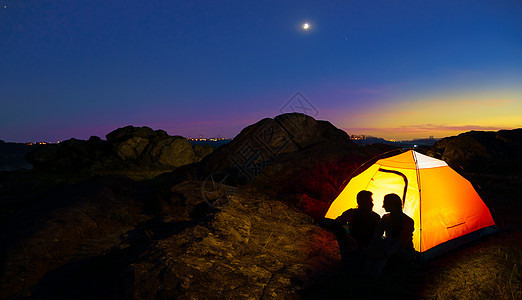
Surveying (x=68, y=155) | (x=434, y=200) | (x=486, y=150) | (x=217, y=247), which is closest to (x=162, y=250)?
(x=217, y=247)

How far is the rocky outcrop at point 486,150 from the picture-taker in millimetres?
Result: 18297

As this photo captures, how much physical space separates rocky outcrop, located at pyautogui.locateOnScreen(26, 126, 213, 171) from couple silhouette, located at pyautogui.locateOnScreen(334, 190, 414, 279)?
32808 mm

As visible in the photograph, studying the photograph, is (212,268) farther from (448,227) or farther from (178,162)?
(178,162)

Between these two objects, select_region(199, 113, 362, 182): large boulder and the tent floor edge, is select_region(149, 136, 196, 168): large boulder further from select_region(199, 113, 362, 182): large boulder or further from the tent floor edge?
the tent floor edge

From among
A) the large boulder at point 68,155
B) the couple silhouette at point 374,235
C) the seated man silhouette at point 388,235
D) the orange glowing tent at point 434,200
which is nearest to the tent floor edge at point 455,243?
the orange glowing tent at point 434,200

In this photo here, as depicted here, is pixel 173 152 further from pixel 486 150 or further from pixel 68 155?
pixel 486 150

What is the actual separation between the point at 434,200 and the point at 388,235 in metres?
2.31

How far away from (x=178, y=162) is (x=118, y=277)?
34621mm

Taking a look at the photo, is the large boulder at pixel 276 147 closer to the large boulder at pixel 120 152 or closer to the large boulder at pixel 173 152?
the large boulder at pixel 120 152

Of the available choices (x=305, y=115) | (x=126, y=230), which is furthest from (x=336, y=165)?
(x=126, y=230)

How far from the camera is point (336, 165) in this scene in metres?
13.1

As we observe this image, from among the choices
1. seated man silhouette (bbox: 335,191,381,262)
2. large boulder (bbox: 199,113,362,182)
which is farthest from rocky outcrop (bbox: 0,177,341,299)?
large boulder (bbox: 199,113,362,182)

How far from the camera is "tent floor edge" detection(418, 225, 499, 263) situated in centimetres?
608

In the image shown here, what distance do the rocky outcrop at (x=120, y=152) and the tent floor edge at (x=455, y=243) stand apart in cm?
3384
